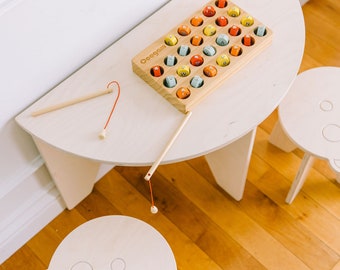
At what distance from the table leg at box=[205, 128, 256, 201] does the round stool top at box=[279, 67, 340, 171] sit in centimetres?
13

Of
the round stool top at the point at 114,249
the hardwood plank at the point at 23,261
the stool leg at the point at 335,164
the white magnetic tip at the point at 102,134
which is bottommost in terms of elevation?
the hardwood plank at the point at 23,261

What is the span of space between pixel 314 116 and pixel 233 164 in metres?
0.25

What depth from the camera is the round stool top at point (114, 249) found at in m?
1.07

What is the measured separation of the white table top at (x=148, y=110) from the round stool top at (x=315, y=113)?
0.21m

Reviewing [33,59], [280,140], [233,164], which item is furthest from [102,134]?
[280,140]

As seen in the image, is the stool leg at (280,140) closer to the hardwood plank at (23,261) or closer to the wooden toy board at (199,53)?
the wooden toy board at (199,53)

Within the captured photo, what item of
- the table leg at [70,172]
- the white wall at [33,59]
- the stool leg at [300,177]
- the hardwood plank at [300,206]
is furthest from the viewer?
the hardwood plank at [300,206]

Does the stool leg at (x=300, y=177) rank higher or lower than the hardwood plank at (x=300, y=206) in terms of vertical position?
higher

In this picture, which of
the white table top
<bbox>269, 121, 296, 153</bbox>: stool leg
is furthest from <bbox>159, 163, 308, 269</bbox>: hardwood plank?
the white table top

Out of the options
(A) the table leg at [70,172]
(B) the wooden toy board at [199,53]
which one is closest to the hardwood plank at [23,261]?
(A) the table leg at [70,172]

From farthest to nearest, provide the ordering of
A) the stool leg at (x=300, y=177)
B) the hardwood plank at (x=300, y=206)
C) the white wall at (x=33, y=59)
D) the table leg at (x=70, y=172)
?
1. the hardwood plank at (x=300, y=206)
2. the stool leg at (x=300, y=177)
3. the table leg at (x=70, y=172)
4. the white wall at (x=33, y=59)

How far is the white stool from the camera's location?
1245 millimetres

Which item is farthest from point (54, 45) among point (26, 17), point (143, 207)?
point (143, 207)

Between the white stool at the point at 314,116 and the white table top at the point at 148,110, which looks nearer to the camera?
the white table top at the point at 148,110
